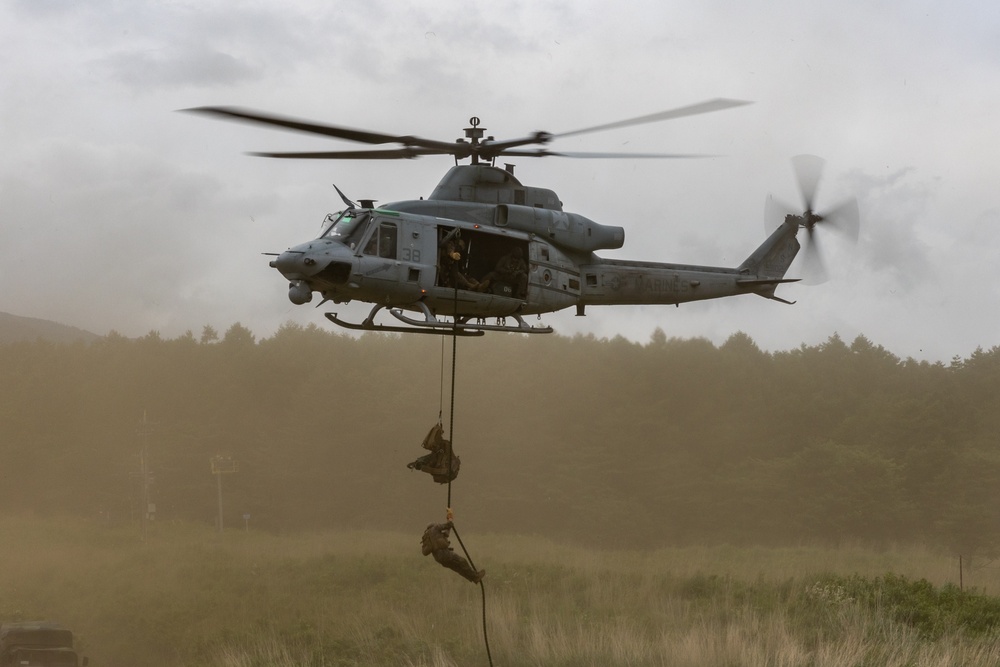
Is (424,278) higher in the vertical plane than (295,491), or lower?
higher

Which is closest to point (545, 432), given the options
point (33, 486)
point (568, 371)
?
point (568, 371)

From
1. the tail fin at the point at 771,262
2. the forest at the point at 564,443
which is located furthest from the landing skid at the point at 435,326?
the forest at the point at 564,443

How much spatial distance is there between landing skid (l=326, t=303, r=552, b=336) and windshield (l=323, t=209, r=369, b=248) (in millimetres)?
1130

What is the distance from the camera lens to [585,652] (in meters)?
20.5

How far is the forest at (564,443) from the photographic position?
55625mm

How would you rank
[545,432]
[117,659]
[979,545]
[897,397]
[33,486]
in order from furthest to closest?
[33,486] → [545,432] → [897,397] → [979,545] → [117,659]

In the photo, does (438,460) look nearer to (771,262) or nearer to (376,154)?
(376,154)

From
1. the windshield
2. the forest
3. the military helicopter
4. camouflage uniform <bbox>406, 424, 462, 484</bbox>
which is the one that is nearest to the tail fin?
the military helicopter

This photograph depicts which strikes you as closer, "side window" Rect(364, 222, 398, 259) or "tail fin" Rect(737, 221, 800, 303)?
"side window" Rect(364, 222, 398, 259)

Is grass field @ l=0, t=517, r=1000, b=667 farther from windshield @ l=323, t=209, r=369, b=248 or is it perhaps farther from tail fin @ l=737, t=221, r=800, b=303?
windshield @ l=323, t=209, r=369, b=248

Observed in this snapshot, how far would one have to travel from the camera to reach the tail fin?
21047 millimetres

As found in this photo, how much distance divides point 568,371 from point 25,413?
1598 inches

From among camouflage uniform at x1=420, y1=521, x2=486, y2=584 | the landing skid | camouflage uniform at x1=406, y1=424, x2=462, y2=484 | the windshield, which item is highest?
the windshield

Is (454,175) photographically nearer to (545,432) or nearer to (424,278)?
(424,278)
